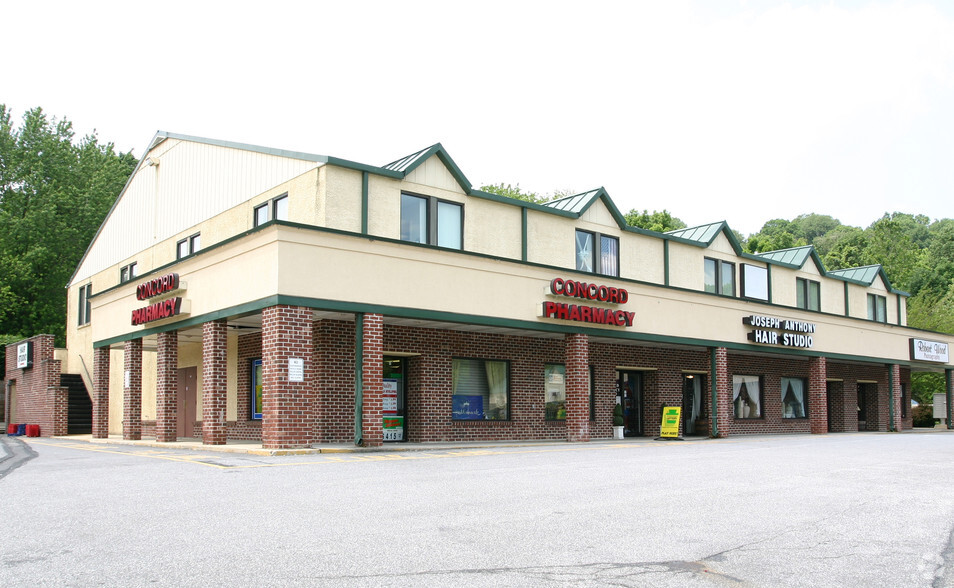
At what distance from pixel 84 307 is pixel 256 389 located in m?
15.5

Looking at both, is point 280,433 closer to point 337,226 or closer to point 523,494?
point 337,226

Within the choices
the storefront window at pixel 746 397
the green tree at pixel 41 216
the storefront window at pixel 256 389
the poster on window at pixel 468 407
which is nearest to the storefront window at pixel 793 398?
the storefront window at pixel 746 397

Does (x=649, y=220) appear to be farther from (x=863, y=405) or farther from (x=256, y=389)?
(x=256, y=389)

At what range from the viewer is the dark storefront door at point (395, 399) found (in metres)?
23.8

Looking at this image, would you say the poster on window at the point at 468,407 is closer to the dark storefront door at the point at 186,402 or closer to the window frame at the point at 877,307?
the dark storefront door at the point at 186,402

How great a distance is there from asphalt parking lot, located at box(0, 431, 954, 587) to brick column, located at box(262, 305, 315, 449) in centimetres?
340

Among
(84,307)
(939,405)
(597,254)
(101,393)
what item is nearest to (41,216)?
(84,307)

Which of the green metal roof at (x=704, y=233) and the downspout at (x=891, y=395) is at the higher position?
the green metal roof at (x=704, y=233)

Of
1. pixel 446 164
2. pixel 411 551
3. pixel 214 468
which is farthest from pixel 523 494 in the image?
pixel 446 164

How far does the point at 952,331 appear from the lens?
54469mm

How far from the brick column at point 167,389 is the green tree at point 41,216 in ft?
90.3

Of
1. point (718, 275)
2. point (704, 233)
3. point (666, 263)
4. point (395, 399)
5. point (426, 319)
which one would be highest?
point (704, 233)

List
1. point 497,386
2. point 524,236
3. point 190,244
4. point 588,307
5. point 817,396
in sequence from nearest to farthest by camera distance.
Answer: point 524,236, point 588,307, point 497,386, point 190,244, point 817,396

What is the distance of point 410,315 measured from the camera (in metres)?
20.8
